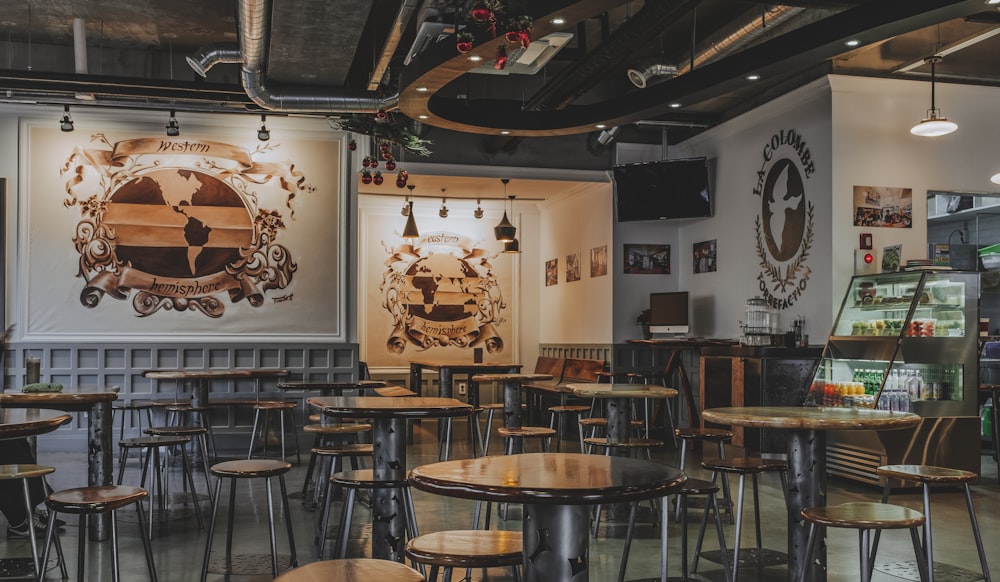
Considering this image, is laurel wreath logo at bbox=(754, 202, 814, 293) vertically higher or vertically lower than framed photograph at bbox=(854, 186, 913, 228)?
lower

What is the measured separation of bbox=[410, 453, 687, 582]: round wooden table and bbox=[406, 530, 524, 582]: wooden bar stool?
0.66 ft

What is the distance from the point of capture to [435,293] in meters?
14.1

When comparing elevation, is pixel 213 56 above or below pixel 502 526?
above

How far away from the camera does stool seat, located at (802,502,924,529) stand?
3521mm

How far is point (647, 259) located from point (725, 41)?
13.4ft

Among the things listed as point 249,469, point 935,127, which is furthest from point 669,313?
point 249,469

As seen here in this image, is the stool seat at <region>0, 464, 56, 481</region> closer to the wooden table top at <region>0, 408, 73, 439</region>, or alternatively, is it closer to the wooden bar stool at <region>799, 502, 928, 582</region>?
the wooden table top at <region>0, 408, 73, 439</region>

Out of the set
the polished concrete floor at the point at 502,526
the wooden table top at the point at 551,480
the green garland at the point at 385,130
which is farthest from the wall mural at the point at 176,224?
the wooden table top at the point at 551,480

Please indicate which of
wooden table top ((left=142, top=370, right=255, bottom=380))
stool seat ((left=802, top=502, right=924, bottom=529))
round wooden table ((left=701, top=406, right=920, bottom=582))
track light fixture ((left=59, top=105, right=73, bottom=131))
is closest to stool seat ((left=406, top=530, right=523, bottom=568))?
stool seat ((left=802, top=502, right=924, bottom=529))

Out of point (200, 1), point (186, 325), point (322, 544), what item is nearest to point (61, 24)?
point (200, 1)

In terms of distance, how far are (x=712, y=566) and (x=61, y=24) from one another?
7.82 m

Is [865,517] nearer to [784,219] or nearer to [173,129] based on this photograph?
[784,219]

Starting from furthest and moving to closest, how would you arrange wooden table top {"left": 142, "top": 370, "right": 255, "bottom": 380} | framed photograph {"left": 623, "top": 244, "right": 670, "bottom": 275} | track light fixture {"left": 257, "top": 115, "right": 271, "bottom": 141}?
framed photograph {"left": 623, "top": 244, "right": 670, "bottom": 275} → track light fixture {"left": 257, "top": 115, "right": 271, "bottom": 141} → wooden table top {"left": 142, "top": 370, "right": 255, "bottom": 380}

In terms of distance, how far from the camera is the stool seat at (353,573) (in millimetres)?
2367
